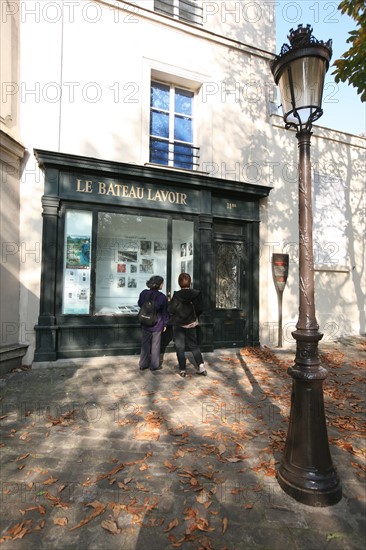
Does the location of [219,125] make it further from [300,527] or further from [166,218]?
[300,527]

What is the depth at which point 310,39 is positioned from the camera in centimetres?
262

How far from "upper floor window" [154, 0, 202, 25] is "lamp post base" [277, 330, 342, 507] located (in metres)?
8.48

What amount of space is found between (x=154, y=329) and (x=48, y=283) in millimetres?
2257

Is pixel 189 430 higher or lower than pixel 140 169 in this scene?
lower

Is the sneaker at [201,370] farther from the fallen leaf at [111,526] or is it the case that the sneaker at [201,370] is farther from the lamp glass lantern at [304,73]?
the lamp glass lantern at [304,73]

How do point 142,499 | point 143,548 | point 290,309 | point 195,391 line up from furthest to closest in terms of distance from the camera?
point 290,309, point 195,391, point 142,499, point 143,548

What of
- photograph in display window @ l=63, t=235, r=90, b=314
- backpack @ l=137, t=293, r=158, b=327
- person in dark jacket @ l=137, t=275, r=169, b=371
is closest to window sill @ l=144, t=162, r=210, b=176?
photograph in display window @ l=63, t=235, r=90, b=314

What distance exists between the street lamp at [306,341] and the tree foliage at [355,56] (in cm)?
249

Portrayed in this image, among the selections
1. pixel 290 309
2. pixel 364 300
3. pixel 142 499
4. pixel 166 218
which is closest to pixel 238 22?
pixel 166 218

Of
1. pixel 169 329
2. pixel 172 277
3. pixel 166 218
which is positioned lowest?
pixel 169 329

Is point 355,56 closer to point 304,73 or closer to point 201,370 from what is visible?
point 304,73

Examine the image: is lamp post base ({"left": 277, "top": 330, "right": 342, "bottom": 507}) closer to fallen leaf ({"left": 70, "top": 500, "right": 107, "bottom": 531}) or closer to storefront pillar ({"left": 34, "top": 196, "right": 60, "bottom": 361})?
fallen leaf ({"left": 70, "top": 500, "right": 107, "bottom": 531})

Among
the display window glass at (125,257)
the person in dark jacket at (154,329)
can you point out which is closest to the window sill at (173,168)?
the display window glass at (125,257)

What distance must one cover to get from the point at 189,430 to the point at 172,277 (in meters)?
4.32
